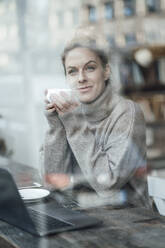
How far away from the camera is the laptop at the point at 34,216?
113cm

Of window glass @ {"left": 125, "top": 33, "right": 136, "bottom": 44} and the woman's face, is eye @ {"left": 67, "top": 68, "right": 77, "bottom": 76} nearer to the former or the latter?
the woman's face

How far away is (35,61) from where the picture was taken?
3334 millimetres

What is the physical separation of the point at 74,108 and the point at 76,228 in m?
0.59

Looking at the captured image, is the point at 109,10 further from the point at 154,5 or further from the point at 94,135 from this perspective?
the point at 94,135

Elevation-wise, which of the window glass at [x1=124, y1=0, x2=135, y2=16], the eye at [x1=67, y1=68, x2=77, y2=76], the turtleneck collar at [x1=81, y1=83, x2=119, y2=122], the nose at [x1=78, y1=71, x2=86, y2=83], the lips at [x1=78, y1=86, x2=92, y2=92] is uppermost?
the window glass at [x1=124, y1=0, x2=135, y2=16]

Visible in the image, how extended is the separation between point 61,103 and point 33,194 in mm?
324

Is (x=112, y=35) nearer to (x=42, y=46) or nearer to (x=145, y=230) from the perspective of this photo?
(x=42, y=46)

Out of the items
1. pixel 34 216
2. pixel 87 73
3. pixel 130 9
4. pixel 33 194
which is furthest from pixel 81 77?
pixel 130 9

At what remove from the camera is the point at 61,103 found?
163cm

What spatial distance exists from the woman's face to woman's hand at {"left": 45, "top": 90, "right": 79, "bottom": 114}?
0.05m

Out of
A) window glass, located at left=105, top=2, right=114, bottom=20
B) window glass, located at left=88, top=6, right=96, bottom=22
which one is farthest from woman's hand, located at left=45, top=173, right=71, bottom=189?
window glass, located at left=105, top=2, right=114, bottom=20

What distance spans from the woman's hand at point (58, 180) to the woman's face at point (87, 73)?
27 centimetres

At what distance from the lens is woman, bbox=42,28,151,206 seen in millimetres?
1533

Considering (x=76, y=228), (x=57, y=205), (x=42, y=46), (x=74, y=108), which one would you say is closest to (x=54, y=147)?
(x=74, y=108)
